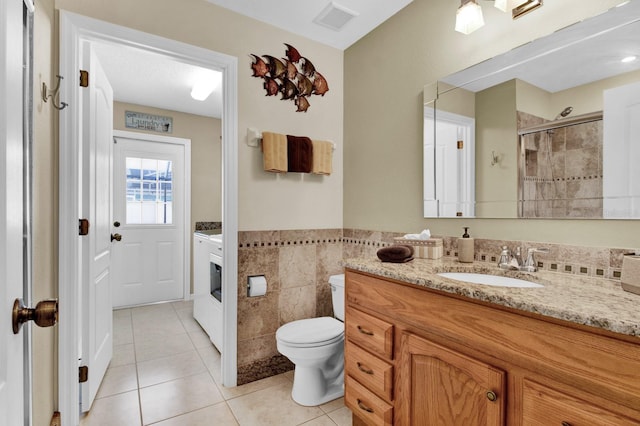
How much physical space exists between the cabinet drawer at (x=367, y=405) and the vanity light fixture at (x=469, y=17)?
6.09ft

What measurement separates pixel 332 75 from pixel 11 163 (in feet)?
7.78

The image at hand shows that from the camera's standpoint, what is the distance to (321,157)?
2445mm

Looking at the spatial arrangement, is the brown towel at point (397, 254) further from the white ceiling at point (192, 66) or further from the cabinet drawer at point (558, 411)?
the white ceiling at point (192, 66)

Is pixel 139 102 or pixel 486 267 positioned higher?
pixel 139 102

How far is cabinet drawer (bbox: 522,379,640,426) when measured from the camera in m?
0.78

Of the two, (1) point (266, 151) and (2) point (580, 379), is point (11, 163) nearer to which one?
(2) point (580, 379)

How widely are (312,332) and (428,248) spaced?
0.90 meters

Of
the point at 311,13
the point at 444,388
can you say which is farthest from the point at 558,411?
the point at 311,13

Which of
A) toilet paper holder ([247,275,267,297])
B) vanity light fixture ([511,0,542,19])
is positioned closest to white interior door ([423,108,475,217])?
vanity light fixture ([511,0,542,19])

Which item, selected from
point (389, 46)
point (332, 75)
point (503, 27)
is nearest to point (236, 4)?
point (332, 75)

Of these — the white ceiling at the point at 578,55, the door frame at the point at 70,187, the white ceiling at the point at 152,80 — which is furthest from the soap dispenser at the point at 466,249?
the white ceiling at the point at 152,80

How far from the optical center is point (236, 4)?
2084 mm

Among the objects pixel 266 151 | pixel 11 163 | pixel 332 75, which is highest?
pixel 332 75

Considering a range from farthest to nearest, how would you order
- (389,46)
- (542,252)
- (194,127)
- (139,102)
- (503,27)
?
(194,127)
(139,102)
(389,46)
(503,27)
(542,252)
